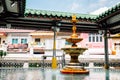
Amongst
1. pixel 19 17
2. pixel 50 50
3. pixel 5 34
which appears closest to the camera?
pixel 19 17

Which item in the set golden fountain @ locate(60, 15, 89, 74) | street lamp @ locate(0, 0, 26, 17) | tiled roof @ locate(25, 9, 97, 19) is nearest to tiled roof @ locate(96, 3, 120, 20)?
tiled roof @ locate(25, 9, 97, 19)

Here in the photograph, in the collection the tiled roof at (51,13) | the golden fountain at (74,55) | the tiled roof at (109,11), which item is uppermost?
the tiled roof at (51,13)

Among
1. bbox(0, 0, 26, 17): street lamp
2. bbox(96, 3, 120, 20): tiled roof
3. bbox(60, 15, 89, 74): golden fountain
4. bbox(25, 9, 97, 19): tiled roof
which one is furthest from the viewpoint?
bbox(25, 9, 97, 19): tiled roof

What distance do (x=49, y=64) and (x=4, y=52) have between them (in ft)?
16.2

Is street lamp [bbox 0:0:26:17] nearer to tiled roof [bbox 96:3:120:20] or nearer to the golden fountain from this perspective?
the golden fountain

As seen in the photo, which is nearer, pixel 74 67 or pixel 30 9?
pixel 74 67

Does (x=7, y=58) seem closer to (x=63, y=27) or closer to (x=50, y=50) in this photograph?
(x=50, y=50)

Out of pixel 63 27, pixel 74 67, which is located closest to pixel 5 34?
pixel 63 27

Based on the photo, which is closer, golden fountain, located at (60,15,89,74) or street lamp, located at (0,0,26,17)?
golden fountain, located at (60,15,89,74)

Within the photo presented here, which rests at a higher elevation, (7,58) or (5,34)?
(5,34)

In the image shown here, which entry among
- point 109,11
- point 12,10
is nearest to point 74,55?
point 109,11

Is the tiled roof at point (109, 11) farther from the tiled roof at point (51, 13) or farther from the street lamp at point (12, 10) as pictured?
the street lamp at point (12, 10)

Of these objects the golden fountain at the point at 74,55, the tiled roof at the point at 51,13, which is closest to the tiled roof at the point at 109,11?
the tiled roof at the point at 51,13

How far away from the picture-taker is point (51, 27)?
50.6 feet
